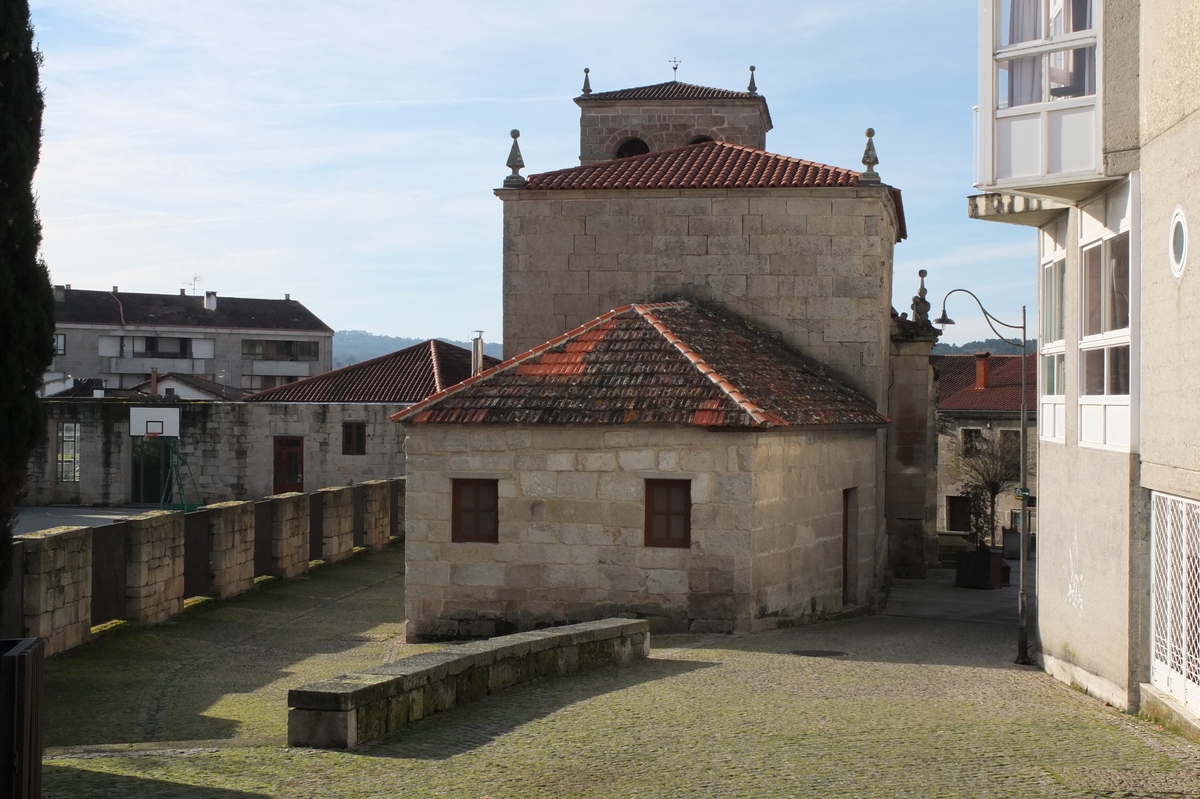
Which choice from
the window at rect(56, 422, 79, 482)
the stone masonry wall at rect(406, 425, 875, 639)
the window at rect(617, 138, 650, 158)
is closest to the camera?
the stone masonry wall at rect(406, 425, 875, 639)

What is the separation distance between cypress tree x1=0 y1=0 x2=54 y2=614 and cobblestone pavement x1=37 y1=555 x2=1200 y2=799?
7.93ft

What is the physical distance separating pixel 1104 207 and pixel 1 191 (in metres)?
8.96

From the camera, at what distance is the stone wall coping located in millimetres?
7738

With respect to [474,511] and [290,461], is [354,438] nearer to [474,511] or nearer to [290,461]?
[290,461]

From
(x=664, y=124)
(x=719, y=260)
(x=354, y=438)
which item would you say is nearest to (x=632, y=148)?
(x=664, y=124)

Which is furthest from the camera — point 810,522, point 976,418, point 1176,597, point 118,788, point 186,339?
point 186,339

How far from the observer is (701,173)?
2088 centimetres

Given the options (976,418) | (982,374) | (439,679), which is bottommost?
(439,679)

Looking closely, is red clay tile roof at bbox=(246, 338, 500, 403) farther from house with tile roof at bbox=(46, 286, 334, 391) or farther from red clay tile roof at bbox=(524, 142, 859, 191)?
house with tile roof at bbox=(46, 286, 334, 391)

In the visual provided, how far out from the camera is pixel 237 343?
7662cm

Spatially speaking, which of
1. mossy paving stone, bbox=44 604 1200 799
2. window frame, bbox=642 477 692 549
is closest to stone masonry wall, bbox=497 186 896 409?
window frame, bbox=642 477 692 549

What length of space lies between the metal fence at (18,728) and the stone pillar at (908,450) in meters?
20.7

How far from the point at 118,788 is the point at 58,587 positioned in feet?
28.3

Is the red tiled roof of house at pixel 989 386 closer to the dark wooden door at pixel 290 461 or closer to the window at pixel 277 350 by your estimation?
the dark wooden door at pixel 290 461
